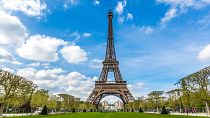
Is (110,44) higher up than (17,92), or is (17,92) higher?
(110,44)


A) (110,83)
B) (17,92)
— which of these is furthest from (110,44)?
(17,92)

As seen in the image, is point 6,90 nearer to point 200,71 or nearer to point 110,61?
point 200,71

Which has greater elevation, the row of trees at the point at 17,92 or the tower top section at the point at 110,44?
the tower top section at the point at 110,44

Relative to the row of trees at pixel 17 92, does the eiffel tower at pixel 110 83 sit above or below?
above

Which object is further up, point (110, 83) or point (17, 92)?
point (110, 83)

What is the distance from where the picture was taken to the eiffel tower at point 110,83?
105m

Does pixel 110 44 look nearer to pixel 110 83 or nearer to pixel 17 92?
pixel 110 83

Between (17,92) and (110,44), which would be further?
(110,44)

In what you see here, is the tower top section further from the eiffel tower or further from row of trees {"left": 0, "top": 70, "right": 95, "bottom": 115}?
row of trees {"left": 0, "top": 70, "right": 95, "bottom": 115}

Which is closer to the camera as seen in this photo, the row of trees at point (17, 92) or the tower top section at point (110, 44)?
the row of trees at point (17, 92)

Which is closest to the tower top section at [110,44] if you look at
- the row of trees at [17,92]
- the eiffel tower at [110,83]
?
the eiffel tower at [110,83]

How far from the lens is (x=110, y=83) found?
10731 centimetres

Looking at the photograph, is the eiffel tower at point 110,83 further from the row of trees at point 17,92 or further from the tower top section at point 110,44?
the row of trees at point 17,92

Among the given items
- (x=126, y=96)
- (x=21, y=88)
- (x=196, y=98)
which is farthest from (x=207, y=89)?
(x=126, y=96)
